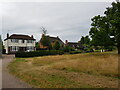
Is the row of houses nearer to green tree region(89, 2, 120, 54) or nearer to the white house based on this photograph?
the white house

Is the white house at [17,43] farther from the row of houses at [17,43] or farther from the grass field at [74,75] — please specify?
the grass field at [74,75]

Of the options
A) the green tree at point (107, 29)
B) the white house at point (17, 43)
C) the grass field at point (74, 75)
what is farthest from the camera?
the white house at point (17, 43)

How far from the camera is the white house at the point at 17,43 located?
144 feet

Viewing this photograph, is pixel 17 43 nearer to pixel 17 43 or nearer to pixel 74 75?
pixel 17 43

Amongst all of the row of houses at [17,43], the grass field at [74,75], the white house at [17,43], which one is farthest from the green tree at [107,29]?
the white house at [17,43]

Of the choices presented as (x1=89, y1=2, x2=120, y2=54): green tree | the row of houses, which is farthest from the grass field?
the row of houses

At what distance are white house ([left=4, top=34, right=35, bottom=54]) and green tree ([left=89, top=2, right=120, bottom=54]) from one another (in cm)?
3205

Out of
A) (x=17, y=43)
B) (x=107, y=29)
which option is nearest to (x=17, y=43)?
(x=17, y=43)

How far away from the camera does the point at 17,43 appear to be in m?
45.7

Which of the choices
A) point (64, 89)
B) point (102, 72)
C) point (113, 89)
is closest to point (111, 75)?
point (102, 72)

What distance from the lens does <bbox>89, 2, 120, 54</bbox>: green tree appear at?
1927 centimetres

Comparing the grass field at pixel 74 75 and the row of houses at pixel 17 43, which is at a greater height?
the row of houses at pixel 17 43

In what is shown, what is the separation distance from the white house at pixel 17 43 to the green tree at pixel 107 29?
32054 mm

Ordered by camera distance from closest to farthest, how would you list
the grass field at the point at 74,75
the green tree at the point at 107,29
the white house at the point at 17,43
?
the grass field at the point at 74,75
the green tree at the point at 107,29
the white house at the point at 17,43
